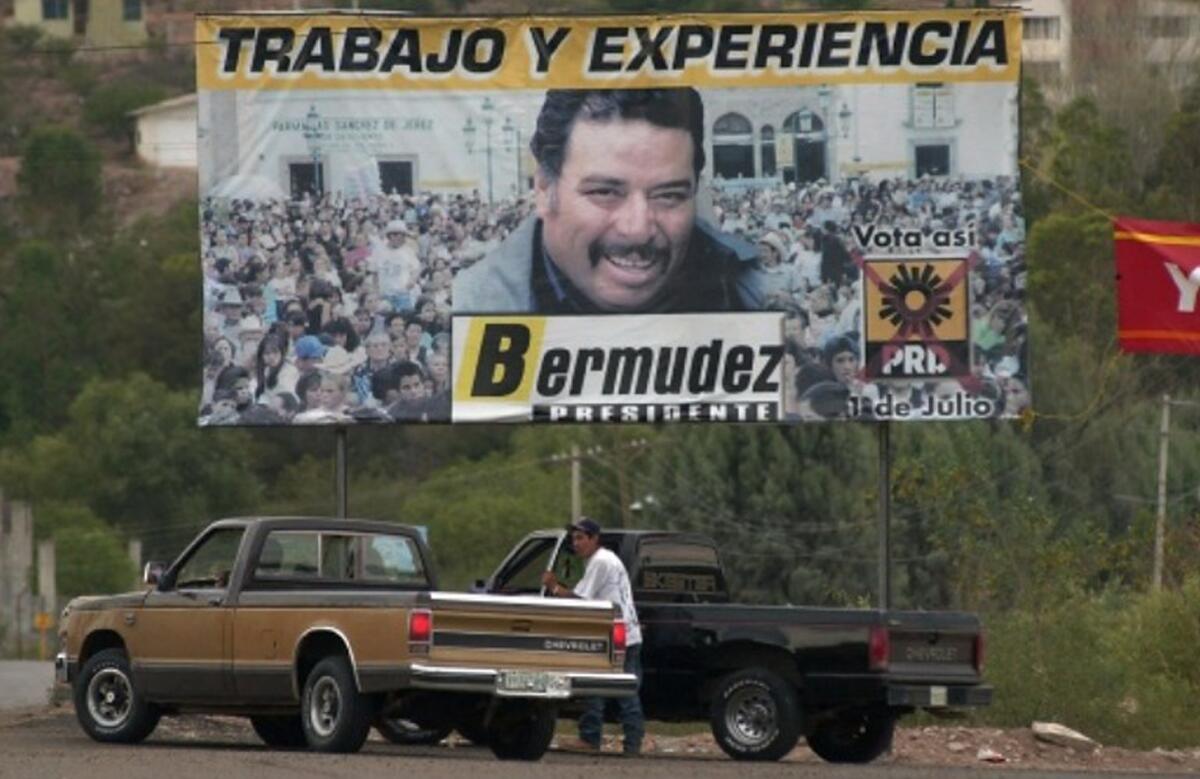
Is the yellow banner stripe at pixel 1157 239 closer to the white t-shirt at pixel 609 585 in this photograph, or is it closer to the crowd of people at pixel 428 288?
the crowd of people at pixel 428 288

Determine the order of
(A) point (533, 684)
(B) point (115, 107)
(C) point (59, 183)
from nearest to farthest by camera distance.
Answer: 1. (A) point (533, 684)
2. (C) point (59, 183)
3. (B) point (115, 107)

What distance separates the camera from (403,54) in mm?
28250

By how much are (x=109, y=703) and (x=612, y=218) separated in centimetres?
709

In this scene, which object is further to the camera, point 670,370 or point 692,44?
point 692,44

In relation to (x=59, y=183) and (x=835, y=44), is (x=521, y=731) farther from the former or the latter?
(x=59, y=183)

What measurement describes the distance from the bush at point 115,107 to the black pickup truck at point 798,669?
462 ft

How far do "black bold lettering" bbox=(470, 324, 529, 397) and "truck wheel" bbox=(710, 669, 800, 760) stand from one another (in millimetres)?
4815

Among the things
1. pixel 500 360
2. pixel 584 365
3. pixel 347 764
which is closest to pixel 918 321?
pixel 584 365

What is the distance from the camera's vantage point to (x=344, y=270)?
1107 inches

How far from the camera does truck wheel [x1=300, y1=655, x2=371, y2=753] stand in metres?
21.5

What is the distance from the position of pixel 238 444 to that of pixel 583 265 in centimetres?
6831

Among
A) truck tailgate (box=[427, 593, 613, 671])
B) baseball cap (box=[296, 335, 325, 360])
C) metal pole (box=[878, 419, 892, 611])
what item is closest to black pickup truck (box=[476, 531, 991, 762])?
truck tailgate (box=[427, 593, 613, 671])

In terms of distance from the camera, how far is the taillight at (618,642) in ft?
72.8

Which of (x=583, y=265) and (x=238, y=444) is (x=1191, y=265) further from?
(x=238, y=444)
